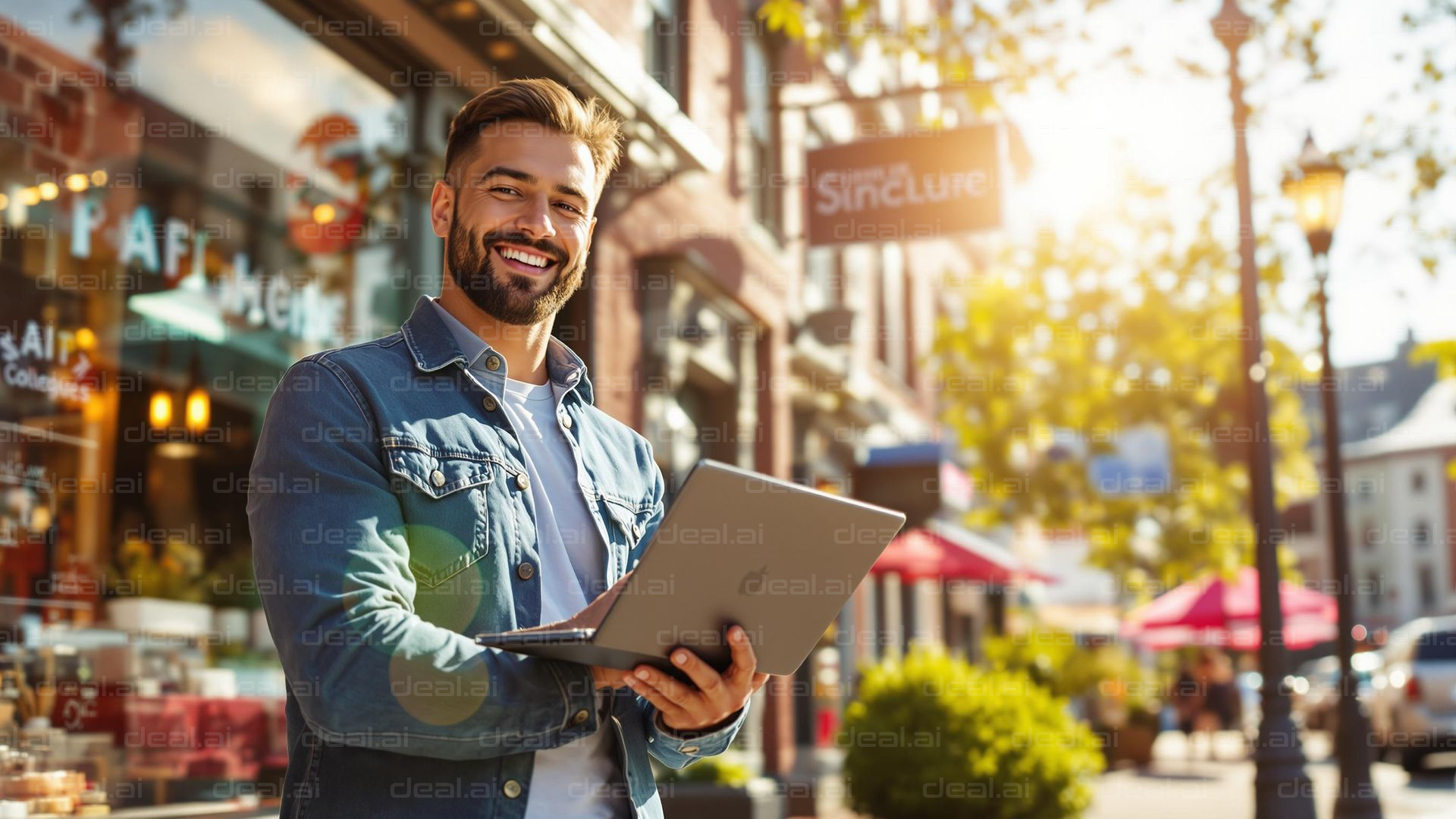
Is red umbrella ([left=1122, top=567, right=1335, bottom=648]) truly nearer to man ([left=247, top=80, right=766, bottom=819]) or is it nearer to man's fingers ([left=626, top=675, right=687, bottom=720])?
man ([left=247, top=80, right=766, bottom=819])

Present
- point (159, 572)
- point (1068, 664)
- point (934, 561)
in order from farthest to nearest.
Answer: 1. point (1068, 664)
2. point (934, 561)
3. point (159, 572)

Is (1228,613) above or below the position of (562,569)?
below

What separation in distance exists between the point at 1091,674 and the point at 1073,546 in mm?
38154

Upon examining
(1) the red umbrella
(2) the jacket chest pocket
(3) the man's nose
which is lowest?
(1) the red umbrella

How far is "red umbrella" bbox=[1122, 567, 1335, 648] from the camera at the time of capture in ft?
67.8

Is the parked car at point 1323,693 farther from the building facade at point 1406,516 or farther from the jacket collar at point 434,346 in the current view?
the building facade at point 1406,516

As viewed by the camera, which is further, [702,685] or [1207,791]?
[1207,791]

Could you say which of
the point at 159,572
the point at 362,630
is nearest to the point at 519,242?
the point at 362,630

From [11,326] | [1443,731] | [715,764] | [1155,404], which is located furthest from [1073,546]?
[11,326]

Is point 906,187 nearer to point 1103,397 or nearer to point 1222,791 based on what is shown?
point 1222,791

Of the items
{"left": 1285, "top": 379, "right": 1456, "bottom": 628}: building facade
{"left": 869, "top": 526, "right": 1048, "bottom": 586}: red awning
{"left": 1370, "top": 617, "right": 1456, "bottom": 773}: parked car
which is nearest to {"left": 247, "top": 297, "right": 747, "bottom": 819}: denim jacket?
{"left": 869, "top": 526, "right": 1048, "bottom": 586}: red awning

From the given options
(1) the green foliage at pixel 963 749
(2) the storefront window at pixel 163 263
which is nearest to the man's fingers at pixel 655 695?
(2) the storefront window at pixel 163 263

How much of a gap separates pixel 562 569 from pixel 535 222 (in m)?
0.64

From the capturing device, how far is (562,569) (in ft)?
8.05
